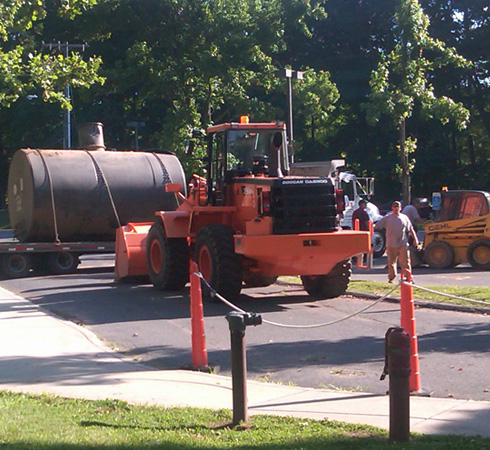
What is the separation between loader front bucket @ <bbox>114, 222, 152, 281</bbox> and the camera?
1806cm

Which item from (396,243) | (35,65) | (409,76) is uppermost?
(409,76)

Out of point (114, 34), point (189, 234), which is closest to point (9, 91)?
point (189, 234)

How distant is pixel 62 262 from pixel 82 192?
1975 mm

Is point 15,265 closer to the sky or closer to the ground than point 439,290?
closer to the sky

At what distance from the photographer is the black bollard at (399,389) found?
18.7 feet

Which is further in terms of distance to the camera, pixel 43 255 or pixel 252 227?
pixel 43 255

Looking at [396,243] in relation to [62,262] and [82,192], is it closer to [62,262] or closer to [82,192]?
[82,192]

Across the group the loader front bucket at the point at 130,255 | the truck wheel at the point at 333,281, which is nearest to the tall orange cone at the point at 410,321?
the truck wheel at the point at 333,281

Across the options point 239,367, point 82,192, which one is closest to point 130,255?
point 82,192

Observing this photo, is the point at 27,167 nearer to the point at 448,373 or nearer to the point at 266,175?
the point at 266,175

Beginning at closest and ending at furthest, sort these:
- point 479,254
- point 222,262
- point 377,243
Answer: point 222,262, point 479,254, point 377,243

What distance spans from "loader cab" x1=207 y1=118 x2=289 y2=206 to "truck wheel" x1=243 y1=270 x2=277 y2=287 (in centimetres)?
150

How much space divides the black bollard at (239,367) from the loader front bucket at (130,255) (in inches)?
451

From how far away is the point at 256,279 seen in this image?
1612cm
